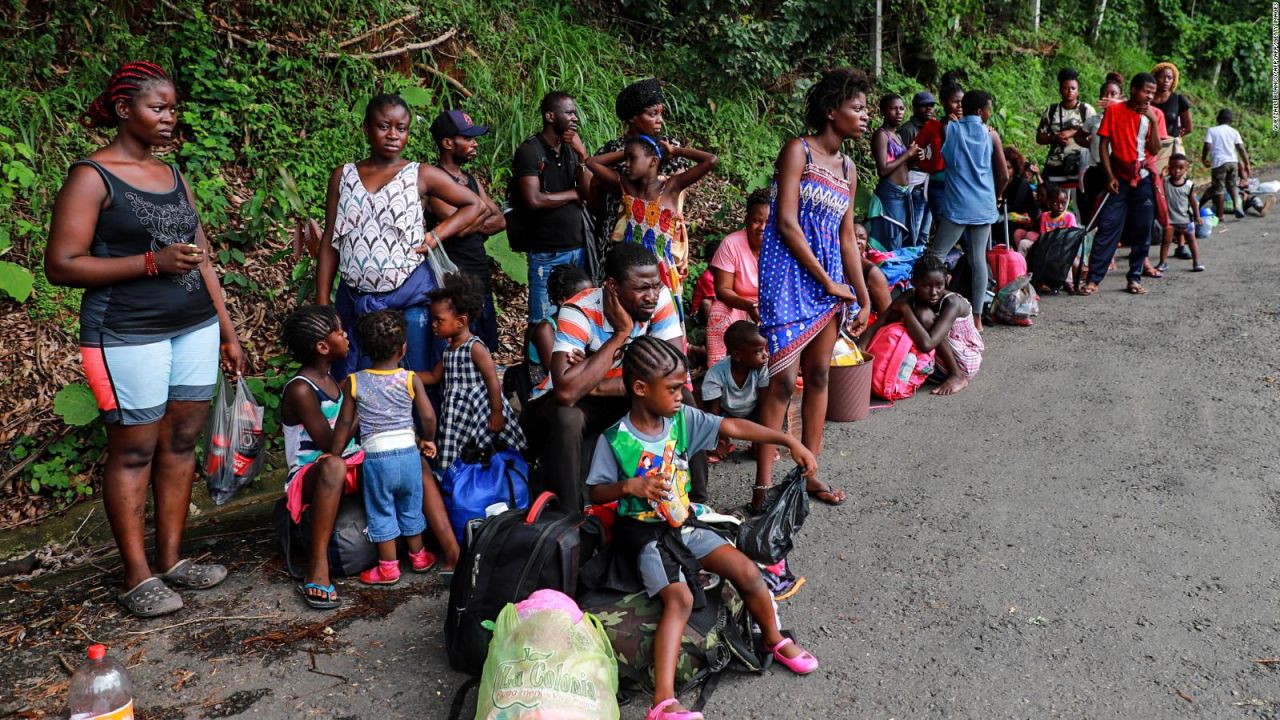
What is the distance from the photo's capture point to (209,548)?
15.2 ft

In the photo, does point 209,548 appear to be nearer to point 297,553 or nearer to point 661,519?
point 297,553

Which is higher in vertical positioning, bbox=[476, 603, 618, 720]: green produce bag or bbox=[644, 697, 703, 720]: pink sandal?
bbox=[476, 603, 618, 720]: green produce bag

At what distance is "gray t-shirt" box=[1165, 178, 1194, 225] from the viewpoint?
9.59m

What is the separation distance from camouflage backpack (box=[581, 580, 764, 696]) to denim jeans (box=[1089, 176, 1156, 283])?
6760 mm

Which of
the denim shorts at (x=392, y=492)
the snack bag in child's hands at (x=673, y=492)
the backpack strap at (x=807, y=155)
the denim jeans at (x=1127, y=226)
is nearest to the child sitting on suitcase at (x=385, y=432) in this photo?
the denim shorts at (x=392, y=492)

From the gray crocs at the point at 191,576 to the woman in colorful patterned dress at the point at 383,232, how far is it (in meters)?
1.15

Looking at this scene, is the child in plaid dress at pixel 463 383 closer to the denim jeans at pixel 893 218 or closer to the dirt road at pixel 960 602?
the dirt road at pixel 960 602

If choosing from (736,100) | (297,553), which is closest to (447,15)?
(736,100)

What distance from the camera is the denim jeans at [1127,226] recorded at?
851 cm

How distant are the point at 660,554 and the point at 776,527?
561 mm

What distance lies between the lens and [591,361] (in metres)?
4.20

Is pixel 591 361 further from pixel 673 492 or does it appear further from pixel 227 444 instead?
pixel 227 444

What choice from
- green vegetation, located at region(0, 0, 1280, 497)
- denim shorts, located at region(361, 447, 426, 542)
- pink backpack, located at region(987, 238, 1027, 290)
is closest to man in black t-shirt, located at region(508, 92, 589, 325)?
green vegetation, located at region(0, 0, 1280, 497)

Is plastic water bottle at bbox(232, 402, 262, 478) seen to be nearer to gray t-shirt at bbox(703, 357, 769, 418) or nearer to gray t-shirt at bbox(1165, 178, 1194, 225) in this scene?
gray t-shirt at bbox(703, 357, 769, 418)
